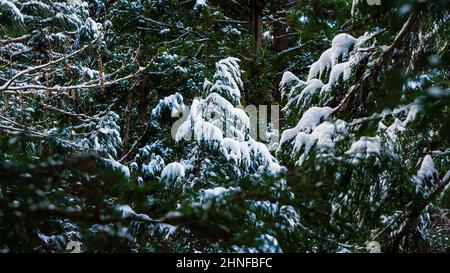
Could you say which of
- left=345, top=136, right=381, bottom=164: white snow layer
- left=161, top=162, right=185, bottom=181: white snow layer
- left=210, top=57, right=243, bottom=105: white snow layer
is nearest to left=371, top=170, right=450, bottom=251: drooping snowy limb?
left=345, top=136, right=381, bottom=164: white snow layer

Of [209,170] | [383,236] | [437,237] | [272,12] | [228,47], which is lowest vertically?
[437,237]

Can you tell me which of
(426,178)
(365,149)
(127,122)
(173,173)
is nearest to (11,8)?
(173,173)

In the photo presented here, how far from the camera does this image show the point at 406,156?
4.25 metres

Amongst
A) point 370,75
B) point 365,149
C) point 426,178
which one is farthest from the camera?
point 370,75

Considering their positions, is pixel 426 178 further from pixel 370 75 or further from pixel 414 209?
pixel 370 75

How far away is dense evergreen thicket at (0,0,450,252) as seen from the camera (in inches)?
69.9

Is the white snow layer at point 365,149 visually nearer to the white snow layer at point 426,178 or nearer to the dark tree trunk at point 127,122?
the white snow layer at point 426,178

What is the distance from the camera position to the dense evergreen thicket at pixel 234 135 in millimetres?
1774

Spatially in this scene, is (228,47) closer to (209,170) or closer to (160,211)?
(209,170)

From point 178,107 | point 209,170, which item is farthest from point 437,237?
point 209,170

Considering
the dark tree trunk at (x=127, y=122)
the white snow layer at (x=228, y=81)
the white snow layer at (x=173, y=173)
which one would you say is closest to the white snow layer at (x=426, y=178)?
the white snow layer at (x=228, y=81)

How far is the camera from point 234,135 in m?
5.22

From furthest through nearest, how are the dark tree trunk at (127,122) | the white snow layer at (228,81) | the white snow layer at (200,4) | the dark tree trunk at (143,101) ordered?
the dark tree trunk at (143,101) < the dark tree trunk at (127,122) < the white snow layer at (200,4) < the white snow layer at (228,81)

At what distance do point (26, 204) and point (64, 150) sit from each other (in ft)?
14.3
